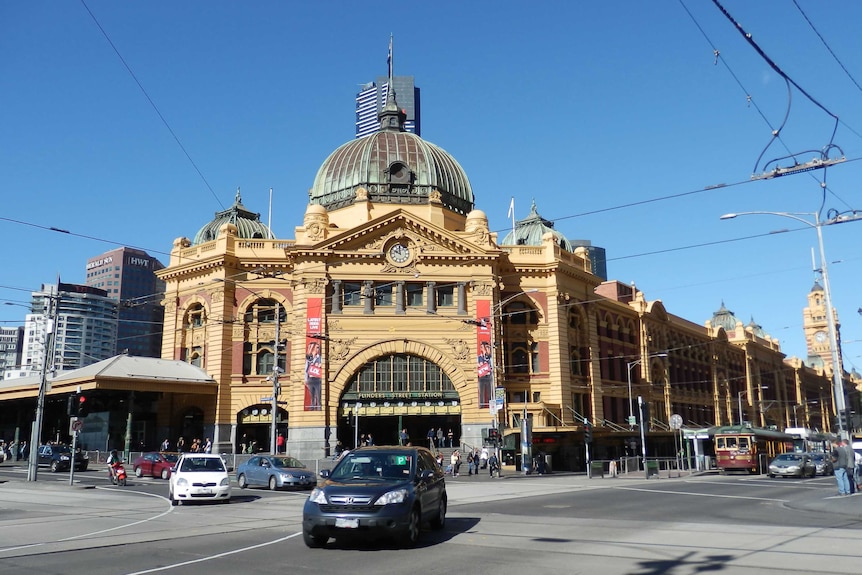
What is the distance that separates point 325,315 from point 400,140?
1807cm

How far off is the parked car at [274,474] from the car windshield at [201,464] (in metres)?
5.68

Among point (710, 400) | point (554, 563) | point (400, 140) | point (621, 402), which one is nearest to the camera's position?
point (554, 563)

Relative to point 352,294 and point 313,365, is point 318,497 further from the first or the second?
point 352,294

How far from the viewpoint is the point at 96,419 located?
53875 mm

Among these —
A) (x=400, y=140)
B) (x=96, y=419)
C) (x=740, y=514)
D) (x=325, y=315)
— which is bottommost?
(x=740, y=514)

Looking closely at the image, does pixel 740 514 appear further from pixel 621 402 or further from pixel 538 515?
pixel 621 402

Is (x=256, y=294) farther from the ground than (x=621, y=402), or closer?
farther from the ground

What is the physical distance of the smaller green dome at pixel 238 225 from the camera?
62344 millimetres

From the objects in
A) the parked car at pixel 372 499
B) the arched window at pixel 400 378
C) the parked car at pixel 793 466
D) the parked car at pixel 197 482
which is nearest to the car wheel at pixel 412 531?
the parked car at pixel 372 499

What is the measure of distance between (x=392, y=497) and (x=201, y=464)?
44.9 feet

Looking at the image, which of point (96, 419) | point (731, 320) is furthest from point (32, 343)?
point (731, 320)

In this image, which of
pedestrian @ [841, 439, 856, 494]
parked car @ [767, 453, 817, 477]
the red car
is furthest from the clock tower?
the red car

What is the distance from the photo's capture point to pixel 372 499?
1341 centimetres

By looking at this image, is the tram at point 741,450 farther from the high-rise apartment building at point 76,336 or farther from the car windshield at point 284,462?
the high-rise apartment building at point 76,336
